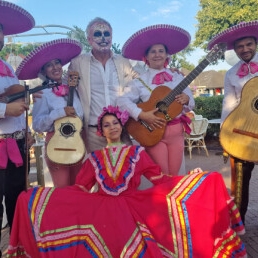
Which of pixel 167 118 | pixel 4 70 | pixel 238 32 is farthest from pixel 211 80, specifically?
pixel 4 70

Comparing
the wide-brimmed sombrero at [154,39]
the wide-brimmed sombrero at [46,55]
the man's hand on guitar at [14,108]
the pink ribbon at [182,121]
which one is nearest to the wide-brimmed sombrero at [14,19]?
the wide-brimmed sombrero at [46,55]

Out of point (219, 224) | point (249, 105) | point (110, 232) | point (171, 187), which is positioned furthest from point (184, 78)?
point (110, 232)

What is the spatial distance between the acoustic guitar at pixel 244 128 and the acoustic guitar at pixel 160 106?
1.84ft

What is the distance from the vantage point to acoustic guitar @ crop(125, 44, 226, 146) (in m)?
3.32

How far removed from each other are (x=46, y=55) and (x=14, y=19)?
0.49m

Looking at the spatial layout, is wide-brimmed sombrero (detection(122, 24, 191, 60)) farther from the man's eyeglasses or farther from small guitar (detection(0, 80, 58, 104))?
Answer: small guitar (detection(0, 80, 58, 104))

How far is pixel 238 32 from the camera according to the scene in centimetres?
323

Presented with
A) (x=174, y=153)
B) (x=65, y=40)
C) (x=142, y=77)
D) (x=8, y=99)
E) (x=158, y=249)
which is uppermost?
(x=65, y=40)

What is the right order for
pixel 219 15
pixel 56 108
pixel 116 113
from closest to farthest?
pixel 116 113 < pixel 56 108 < pixel 219 15

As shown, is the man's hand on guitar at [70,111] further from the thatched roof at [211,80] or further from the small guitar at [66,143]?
the thatched roof at [211,80]

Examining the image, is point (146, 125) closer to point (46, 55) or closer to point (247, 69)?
point (247, 69)

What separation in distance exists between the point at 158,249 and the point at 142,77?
1.91 metres

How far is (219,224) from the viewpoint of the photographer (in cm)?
277

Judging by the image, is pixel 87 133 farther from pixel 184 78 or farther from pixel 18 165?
pixel 184 78
